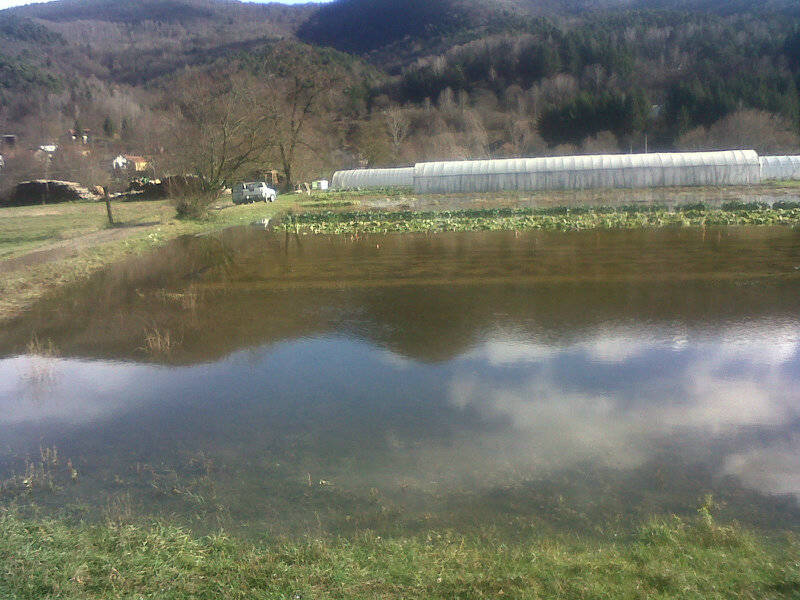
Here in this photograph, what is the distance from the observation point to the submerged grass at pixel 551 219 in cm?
2266

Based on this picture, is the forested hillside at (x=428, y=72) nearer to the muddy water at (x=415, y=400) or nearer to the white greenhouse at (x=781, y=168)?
the white greenhouse at (x=781, y=168)

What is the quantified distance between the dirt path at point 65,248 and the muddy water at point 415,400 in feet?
12.5

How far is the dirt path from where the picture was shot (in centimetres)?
1683

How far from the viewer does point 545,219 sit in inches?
945

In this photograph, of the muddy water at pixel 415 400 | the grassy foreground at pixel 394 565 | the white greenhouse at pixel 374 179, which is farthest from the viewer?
the white greenhouse at pixel 374 179

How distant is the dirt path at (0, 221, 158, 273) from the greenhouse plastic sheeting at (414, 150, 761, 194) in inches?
758

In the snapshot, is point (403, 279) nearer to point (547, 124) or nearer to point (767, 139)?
point (767, 139)

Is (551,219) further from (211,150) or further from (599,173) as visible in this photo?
(211,150)

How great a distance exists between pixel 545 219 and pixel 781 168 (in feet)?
82.6

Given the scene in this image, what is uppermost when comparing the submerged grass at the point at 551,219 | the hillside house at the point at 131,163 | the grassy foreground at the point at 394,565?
the hillside house at the point at 131,163

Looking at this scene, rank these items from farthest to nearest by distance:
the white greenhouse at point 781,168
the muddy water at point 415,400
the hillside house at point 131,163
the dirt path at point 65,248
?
the hillside house at point 131,163 < the white greenhouse at point 781,168 < the dirt path at point 65,248 < the muddy water at point 415,400

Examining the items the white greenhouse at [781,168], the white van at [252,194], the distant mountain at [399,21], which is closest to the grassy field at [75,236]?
the white van at [252,194]

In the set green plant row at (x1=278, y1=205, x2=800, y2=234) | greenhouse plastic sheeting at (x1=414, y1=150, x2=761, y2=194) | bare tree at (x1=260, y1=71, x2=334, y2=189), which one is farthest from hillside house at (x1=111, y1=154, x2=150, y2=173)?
green plant row at (x1=278, y1=205, x2=800, y2=234)

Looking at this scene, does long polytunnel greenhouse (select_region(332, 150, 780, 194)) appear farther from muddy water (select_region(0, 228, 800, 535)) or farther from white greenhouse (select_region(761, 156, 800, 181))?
muddy water (select_region(0, 228, 800, 535))
